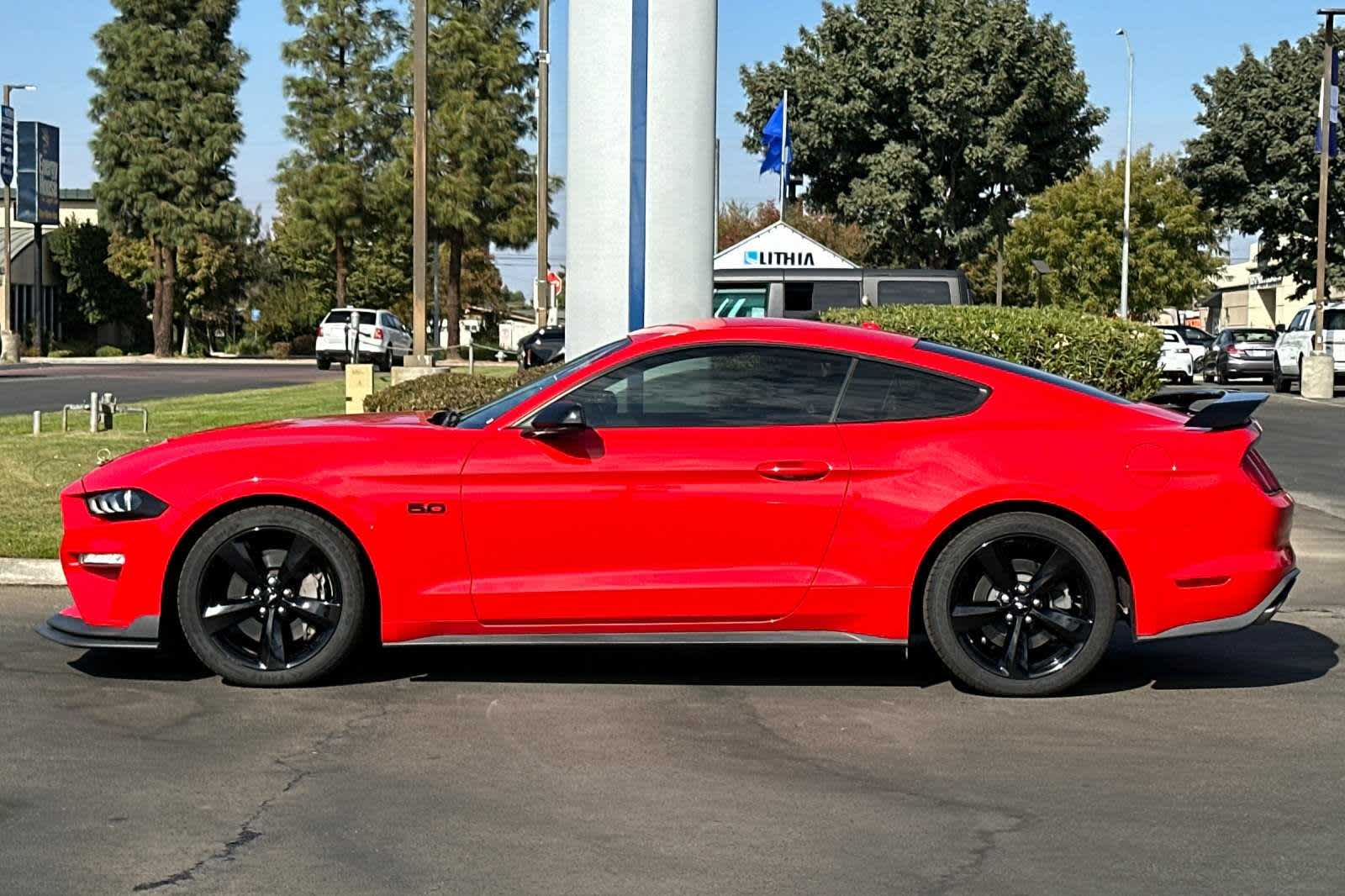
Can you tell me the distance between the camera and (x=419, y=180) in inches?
1104

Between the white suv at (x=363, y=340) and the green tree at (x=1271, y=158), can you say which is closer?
the white suv at (x=363, y=340)

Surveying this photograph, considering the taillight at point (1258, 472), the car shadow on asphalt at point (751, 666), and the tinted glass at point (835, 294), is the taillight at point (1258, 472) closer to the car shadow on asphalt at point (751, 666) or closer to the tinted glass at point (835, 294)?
the car shadow on asphalt at point (751, 666)

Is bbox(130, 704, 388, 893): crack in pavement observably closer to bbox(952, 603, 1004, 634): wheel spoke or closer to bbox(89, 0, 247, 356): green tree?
bbox(952, 603, 1004, 634): wheel spoke

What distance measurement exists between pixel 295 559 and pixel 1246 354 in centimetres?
4223

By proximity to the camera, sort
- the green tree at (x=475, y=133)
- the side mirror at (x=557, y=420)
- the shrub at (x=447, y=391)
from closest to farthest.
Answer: the side mirror at (x=557, y=420)
the shrub at (x=447, y=391)
the green tree at (x=475, y=133)

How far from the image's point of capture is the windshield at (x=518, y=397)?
7.13 meters

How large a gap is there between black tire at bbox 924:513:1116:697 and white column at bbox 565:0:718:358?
631 centimetres

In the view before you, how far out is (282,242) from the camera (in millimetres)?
Answer: 81250

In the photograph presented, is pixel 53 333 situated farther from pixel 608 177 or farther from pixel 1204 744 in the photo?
pixel 1204 744

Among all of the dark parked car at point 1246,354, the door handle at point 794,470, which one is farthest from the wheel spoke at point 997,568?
the dark parked car at point 1246,354

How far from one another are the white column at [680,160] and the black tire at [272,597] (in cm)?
A: 635

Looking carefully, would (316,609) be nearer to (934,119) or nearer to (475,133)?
(934,119)

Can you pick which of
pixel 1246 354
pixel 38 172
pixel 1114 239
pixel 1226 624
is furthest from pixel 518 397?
pixel 1114 239

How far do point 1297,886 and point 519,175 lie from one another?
63.1 m
